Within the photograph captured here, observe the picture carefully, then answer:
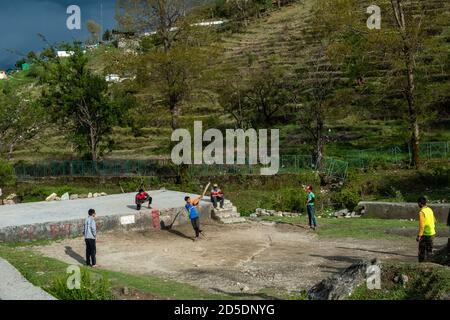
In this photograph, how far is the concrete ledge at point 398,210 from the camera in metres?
18.2

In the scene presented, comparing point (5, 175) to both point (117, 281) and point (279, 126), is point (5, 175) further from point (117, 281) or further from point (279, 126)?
point (279, 126)

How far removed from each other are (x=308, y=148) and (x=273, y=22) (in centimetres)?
3828

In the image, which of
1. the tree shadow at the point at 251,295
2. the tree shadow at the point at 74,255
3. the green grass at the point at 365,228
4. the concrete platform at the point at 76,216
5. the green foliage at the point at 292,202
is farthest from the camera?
the green foliage at the point at 292,202

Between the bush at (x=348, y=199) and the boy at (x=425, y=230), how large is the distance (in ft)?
36.8

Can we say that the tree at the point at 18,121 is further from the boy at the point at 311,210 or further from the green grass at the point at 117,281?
the green grass at the point at 117,281

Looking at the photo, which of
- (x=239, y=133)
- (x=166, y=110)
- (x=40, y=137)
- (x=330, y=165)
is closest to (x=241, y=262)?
(x=330, y=165)

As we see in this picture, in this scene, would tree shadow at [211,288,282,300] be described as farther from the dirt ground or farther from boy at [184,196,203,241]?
boy at [184,196,203,241]

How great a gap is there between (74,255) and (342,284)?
787 cm

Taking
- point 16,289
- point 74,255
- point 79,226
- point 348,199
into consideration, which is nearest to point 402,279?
point 16,289

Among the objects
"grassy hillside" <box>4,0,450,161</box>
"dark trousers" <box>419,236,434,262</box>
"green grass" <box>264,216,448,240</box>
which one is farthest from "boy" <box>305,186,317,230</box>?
"grassy hillside" <box>4,0,450,161</box>

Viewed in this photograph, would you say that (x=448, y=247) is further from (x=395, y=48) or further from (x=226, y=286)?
(x=395, y=48)

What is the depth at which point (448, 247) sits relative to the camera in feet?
38.8

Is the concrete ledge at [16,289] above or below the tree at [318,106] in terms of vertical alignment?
below

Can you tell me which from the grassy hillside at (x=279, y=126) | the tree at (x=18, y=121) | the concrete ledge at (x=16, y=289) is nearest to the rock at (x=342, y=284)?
the concrete ledge at (x=16, y=289)
